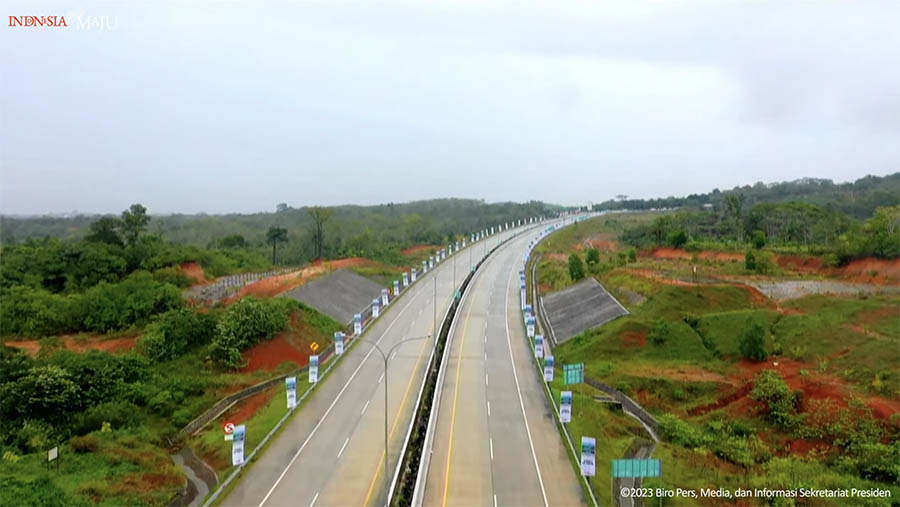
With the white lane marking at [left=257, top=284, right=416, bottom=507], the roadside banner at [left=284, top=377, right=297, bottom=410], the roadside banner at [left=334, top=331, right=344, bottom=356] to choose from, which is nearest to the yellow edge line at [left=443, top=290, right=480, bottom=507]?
the white lane marking at [left=257, top=284, right=416, bottom=507]

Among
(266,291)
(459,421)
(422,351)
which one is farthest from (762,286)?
(266,291)

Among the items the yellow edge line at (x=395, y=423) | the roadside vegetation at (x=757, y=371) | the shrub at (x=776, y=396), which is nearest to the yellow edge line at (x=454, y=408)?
the yellow edge line at (x=395, y=423)

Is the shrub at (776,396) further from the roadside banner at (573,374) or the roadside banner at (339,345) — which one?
the roadside banner at (339,345)

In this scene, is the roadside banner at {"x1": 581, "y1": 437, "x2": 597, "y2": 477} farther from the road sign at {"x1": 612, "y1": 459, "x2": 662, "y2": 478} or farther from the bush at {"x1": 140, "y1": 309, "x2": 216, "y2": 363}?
the bush at {"x1": 140, "y1": 309, "x2": 216, "y2": 363}

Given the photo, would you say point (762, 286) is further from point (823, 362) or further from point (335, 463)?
point (335, 463)

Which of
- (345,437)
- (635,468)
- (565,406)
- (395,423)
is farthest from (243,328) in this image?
(635,468)

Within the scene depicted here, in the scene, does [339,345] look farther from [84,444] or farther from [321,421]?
[84,444]
